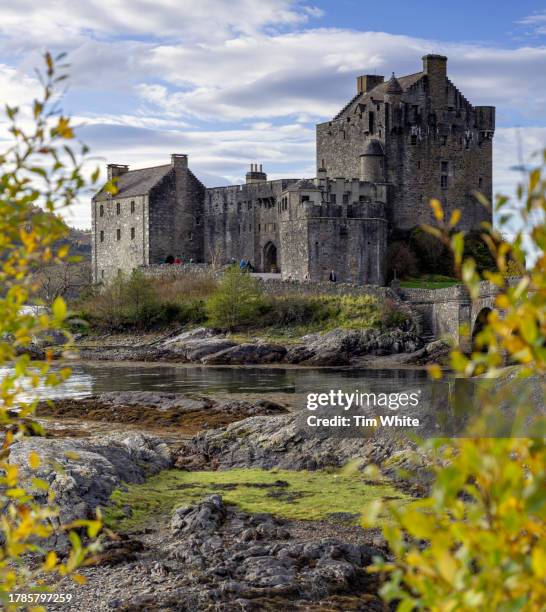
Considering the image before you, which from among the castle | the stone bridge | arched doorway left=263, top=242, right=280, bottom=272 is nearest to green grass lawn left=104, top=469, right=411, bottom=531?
the stone bridge

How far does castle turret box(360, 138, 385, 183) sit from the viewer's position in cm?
6384

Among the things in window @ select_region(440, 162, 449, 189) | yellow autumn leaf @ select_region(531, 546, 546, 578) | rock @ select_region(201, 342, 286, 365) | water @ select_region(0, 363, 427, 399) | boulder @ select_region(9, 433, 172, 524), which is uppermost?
window @ select_region(440, 162, 449, 189)

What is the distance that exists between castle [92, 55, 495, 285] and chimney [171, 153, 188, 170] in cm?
8

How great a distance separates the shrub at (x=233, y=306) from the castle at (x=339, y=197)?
508 centimetres

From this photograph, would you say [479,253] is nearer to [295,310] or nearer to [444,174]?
[444,174]

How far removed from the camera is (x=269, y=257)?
2709 inches

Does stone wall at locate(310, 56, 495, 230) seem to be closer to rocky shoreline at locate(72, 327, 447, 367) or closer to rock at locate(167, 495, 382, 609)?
Answer: rocky shoreline at locate(72, 327, 447, 367)

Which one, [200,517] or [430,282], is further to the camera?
[430,282]

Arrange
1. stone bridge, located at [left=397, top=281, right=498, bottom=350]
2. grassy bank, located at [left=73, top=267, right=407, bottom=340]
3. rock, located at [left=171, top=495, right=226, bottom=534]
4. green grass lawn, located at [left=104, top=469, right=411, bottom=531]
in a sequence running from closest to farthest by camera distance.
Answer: rock, located at [left=171, top=495, right=226, bottom=534]
green grass lawn, located at [left=104, top=469, right=411, bottom=531]
stone bridge, located at [left=397, top=281, right=498, bottom=350]
grassy bank, located at [left=73, top=267, right=407, bottom=340]

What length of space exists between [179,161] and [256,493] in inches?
2242

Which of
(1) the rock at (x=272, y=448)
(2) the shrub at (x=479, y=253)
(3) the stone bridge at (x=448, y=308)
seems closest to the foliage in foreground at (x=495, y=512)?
(1) the rock at (x=272, y=448)

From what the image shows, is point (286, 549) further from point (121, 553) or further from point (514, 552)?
point (514, 552)

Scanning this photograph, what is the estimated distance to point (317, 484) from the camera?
16.7 m

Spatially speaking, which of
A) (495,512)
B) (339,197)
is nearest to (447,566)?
(495,512)
